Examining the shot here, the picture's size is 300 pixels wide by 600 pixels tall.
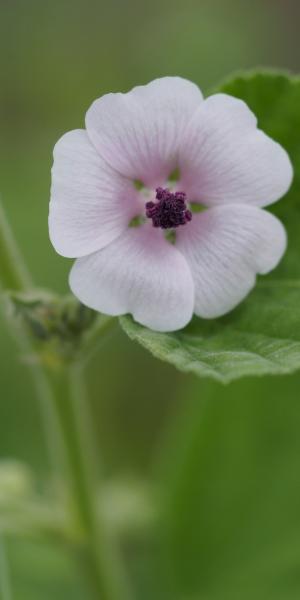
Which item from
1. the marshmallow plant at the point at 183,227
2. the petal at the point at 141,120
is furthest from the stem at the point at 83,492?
the petal at the point at 141,120

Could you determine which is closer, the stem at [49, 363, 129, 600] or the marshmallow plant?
the marshmallow plant

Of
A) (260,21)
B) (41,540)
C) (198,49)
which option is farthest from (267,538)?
(260,21)

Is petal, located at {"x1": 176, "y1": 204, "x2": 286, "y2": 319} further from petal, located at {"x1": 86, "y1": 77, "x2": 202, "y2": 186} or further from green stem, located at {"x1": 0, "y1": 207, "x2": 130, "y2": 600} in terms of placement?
green stem, located at {"x1": 0, "y1": 207, "x2": 130, "y2": 600}

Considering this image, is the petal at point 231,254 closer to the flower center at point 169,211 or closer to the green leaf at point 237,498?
the flower center at point 169,211

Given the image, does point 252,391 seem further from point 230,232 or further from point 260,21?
point 260,21

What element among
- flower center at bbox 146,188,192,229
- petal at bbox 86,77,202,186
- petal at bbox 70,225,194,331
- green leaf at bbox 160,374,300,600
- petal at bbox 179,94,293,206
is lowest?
green leaf at bbox 160,374,300,600

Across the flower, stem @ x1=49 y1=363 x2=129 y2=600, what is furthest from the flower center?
stem @ x1=49 y1=363 x2=129 y2=600

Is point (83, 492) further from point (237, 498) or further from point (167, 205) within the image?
point (167, 205)

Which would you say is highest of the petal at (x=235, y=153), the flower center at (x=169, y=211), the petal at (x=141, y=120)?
the petal at (x=141, y=120)
